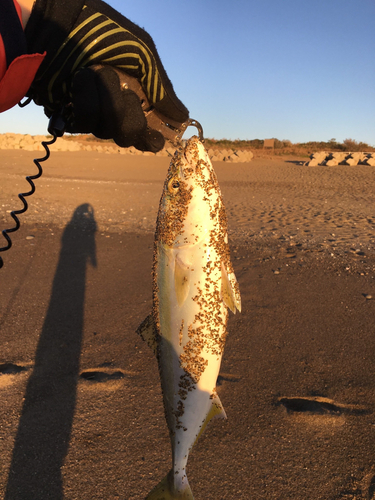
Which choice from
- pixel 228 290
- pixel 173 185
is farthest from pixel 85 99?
pixel 228 290

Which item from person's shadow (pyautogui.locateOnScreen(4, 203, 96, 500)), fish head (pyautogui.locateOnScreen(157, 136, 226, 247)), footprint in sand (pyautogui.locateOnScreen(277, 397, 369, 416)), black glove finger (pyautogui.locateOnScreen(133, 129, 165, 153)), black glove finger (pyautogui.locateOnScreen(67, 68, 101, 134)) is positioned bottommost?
person's shadow (pyautogui.locateOnScreen(4, 203, 96, 500))

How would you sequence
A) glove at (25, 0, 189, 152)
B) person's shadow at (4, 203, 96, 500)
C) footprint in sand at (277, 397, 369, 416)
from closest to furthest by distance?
glove at (25, 0, 189, 152), person's shadow at (4, 203, 96, 500), footprint in sand at (277, 397, 369, 416)

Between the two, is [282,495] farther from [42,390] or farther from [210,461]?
[42,390]

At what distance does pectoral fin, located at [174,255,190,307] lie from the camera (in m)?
1.88

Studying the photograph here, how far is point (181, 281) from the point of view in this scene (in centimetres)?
188

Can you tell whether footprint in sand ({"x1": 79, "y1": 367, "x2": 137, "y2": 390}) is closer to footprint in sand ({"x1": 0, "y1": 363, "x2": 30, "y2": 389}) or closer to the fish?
footprint in sand ({"x1": 0, "y1": 363, "x2": 30, "y2": 389})

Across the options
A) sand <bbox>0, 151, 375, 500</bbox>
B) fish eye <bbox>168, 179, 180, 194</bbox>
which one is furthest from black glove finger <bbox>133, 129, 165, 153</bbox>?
sand <bbox>0, 151, 375, 500</bbox>

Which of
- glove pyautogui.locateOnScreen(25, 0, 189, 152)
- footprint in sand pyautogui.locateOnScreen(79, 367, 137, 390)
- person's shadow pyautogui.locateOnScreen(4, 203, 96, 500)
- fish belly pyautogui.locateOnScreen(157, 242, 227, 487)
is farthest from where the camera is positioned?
footprint in sand pyautogui.locateOnScreen(79, 367, 137, 390)

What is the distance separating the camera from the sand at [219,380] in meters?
2.63

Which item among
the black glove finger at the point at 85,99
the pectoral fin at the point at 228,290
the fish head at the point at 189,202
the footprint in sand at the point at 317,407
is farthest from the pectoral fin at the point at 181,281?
the footprint in sand at the point at 317,407

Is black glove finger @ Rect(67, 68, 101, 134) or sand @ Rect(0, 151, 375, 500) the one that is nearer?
black glove finger @ Rect(67, 68, 101, 134)

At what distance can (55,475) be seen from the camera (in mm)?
2631

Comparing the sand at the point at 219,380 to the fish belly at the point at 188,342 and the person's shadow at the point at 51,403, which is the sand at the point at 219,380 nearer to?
the person's shadow at the point at 51,403

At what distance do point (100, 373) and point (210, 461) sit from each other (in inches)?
59.5
